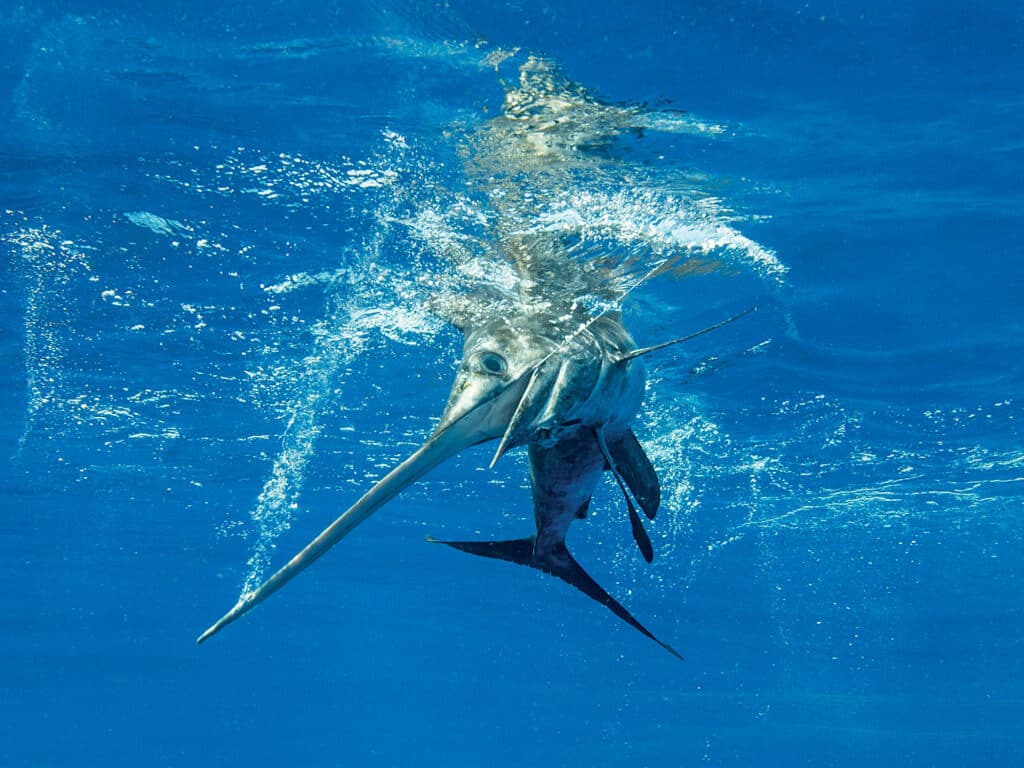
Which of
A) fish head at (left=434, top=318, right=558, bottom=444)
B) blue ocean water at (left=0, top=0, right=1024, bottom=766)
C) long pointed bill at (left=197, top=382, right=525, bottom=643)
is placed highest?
blue ocean water at (left=0, top=0, right=1024, bottom=766)

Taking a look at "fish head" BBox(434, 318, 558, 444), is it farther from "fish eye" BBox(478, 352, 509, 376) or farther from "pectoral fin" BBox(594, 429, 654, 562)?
"pectoral fin" BBox(594, 429, 654, 562)

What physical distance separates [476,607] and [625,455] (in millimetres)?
39860

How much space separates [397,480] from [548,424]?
48.0 inches

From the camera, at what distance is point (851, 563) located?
105 ft

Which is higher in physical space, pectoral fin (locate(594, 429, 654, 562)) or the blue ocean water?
the blue ocean water

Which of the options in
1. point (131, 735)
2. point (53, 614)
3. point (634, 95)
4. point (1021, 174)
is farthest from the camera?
point (131, 735)

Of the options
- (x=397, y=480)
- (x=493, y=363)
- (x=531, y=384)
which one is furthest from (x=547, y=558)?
(x=397, y=480)

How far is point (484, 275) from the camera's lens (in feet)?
34.5

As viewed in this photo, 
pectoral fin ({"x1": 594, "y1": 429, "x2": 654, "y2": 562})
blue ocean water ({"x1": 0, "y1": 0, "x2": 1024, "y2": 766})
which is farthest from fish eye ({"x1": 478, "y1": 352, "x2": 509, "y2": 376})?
blue ocean water ({"x1": 0, "y1": 0, "x2": 1024, "y2": 766})

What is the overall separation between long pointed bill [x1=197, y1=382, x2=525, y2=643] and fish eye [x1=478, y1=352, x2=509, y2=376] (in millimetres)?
105

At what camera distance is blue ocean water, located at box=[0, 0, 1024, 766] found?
711 centimetres

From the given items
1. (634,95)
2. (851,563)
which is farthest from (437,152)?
(851,563)

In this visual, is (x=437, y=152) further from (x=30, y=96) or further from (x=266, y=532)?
(x=266, y=532)

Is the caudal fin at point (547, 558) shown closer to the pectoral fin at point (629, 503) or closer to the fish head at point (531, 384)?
the pectoral fin at point (629, 503)
